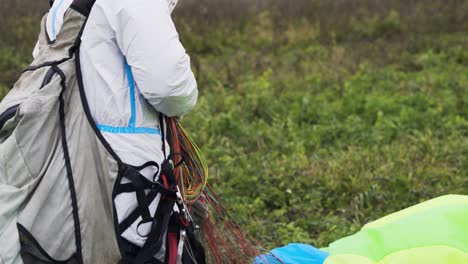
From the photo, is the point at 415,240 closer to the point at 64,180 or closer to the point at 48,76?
the point at 64,180

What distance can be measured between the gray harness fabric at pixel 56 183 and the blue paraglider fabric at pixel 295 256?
0.79 meters

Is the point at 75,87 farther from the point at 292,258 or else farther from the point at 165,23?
the point at 292,258

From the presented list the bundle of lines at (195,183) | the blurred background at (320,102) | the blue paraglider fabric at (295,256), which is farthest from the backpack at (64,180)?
the blurred background at (320,102)

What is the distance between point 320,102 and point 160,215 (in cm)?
516

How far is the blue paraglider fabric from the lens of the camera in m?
2.90

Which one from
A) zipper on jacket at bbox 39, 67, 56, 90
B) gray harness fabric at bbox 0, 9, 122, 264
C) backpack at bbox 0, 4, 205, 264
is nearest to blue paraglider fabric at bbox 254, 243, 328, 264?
backpack at bbox 0, 4, 205, 264

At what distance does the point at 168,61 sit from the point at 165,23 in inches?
4.7

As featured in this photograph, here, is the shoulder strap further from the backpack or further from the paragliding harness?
the paragliding harness

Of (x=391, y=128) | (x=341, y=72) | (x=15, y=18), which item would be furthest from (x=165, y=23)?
(x=15, y=18)

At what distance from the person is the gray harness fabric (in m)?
0.05

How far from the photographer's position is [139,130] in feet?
8.00

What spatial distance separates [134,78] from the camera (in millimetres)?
2348

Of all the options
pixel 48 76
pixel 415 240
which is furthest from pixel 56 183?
pixel 415 240

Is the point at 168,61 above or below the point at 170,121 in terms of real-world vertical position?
above
